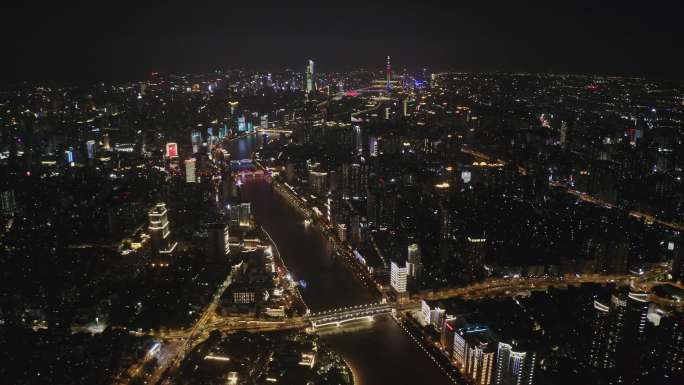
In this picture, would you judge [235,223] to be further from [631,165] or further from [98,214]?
[631,165]

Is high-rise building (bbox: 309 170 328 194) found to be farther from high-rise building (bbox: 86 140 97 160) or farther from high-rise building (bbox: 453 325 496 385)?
high-rise building (bbox: 453 325 496 385)

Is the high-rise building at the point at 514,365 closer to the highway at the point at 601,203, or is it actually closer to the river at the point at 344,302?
the river at the point at 344,302

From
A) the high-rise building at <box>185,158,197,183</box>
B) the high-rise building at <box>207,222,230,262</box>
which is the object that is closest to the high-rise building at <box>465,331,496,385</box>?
the high-rise building at <box>207,222,230,262</box>

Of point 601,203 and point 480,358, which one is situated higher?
point 480,358

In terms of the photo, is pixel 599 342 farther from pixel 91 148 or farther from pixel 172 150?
pixel 91 148

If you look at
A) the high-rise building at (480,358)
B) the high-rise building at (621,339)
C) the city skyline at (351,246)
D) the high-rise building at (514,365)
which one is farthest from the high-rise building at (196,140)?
the high-rise building at (621,339)

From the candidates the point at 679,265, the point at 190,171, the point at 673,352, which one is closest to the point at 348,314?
the point at 673,352

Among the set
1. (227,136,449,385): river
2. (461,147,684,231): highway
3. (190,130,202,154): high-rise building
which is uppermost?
(190,130,202,154): high-rise building
